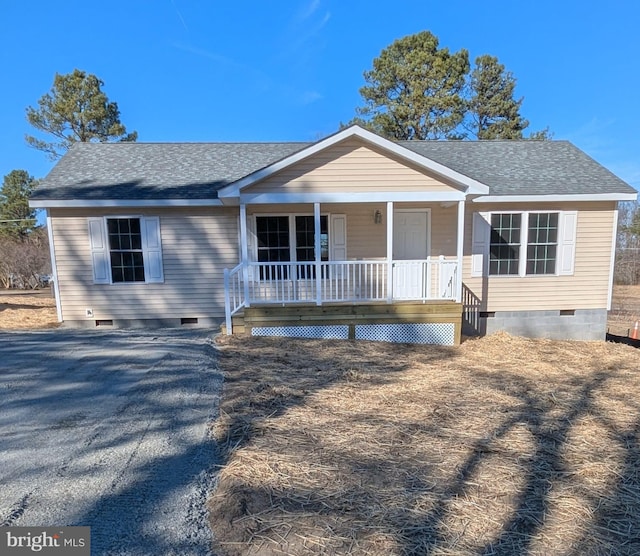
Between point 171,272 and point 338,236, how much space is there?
12.3ft

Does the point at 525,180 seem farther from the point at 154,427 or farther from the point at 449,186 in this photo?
the point at 154,427

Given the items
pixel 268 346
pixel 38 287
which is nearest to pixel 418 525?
pixel 268 346

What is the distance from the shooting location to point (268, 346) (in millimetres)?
6133

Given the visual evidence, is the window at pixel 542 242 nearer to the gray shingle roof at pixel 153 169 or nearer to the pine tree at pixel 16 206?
the gray shingle roof at pixel 153 169

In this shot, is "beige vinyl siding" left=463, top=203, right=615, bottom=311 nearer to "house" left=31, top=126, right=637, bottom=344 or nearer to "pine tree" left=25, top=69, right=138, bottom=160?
"house" left=31, top=126, right=637, bottom=344

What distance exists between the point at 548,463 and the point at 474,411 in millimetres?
963

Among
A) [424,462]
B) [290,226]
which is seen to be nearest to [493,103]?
[290,226]

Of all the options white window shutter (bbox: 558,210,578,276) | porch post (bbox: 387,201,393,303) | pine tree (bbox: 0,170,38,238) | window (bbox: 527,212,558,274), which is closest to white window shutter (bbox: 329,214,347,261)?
porch post (bbox: 387,201,393,303)

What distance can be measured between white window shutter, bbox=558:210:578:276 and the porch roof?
0.56 m

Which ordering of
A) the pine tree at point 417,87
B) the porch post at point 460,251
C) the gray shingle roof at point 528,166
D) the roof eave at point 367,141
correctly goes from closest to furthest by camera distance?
the roof eave at point 367,141 → the porch post at point 460,251 → the gray shingle roof at point 528,166 → the pine tree at point 417,87

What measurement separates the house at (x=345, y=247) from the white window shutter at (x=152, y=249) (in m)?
0.02

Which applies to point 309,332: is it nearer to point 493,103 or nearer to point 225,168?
point 225,168

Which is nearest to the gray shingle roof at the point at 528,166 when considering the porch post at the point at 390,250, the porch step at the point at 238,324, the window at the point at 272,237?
the porch post at the point at 390,250

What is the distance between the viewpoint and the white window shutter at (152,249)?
7844 mm
